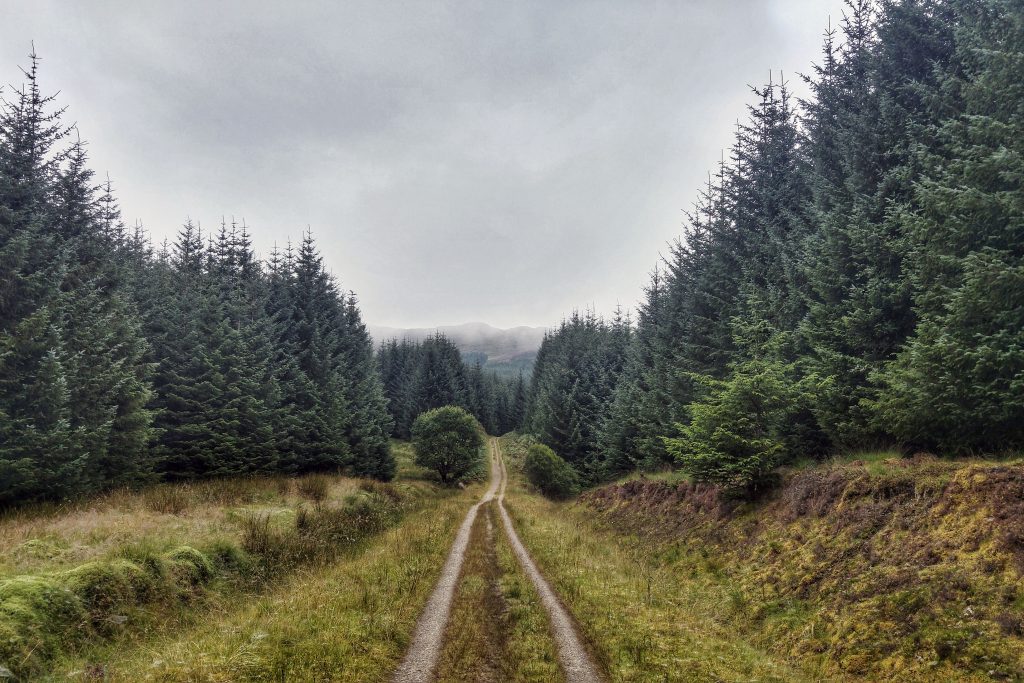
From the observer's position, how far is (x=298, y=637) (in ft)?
23.7

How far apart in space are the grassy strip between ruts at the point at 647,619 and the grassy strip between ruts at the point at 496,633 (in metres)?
0.93

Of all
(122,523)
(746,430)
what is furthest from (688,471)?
(122,523)

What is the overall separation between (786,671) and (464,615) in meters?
5.87

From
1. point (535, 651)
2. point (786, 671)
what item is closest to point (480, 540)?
point (535, 651)

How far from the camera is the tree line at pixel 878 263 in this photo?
1026cm

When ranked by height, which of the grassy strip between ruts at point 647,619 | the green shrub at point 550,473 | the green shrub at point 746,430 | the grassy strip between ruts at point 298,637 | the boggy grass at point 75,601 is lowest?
the green shrub at point 550,473

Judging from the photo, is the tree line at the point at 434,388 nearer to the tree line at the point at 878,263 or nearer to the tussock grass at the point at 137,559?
the tussock grass at the point at 137,559

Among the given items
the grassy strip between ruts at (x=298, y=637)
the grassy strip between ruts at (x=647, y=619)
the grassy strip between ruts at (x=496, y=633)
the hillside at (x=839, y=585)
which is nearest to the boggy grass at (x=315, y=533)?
the grassy strip between ruts at (x=298, y=637)

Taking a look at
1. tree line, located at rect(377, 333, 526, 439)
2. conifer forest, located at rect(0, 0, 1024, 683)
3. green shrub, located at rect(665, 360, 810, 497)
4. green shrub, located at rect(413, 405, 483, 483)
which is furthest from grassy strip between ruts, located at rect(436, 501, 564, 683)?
tree line, located at rect(377, 333, 526, 439)

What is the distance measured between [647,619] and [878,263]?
1382cm

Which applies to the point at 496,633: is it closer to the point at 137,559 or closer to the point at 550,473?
the point at 137,559

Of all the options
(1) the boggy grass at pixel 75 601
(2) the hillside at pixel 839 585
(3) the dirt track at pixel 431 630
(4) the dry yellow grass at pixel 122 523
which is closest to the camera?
(1) the boggy grass at pixel 75 601

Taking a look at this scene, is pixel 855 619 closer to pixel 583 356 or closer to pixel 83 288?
pixel 83 288

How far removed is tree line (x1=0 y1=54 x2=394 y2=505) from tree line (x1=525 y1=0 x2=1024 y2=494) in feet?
76.9
